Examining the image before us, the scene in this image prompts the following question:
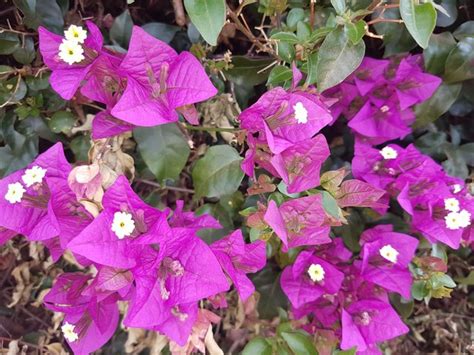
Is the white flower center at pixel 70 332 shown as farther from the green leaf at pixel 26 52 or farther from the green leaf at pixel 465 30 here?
the green leaf at pixel 465 30

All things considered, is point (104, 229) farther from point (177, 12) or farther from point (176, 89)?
point (177, 12)

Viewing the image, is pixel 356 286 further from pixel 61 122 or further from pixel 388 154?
pixel 61 122

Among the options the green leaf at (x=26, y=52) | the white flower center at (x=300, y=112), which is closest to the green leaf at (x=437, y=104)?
the white flower center at (x=300, y=112)

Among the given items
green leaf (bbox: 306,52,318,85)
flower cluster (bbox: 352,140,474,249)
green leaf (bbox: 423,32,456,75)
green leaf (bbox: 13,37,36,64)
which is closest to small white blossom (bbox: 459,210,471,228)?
flower cluster (bbox: 352,140,474,249)

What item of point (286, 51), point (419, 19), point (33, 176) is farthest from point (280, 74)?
point (33, 176)

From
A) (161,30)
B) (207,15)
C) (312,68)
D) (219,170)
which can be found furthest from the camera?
(161,30)

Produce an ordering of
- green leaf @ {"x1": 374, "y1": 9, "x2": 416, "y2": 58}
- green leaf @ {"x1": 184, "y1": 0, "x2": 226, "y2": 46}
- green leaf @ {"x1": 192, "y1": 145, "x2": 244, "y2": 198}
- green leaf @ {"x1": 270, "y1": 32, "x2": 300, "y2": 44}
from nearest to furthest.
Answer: green leaf @ {"x1": 184, "y1": 0, "x2": 226, "y2": 46}, green leaf @ {"x1": 270, "y1": 32, "x2": 300, "y2": 44}, green leaf @ {"x1": 192, "y1": 145, "x2": 244, "y2": 198}, green leaf @ {"x1": 374, "y1": 9, "x2": 416, "y2": 58}

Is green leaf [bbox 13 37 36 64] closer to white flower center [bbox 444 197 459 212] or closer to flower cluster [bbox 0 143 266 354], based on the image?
flower cluster [bbox 0 143 266 354]

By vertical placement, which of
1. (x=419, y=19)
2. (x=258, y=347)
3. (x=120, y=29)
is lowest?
(x=258, y=347)

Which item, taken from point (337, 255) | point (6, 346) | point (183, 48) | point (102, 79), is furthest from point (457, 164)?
point (6, 346)
